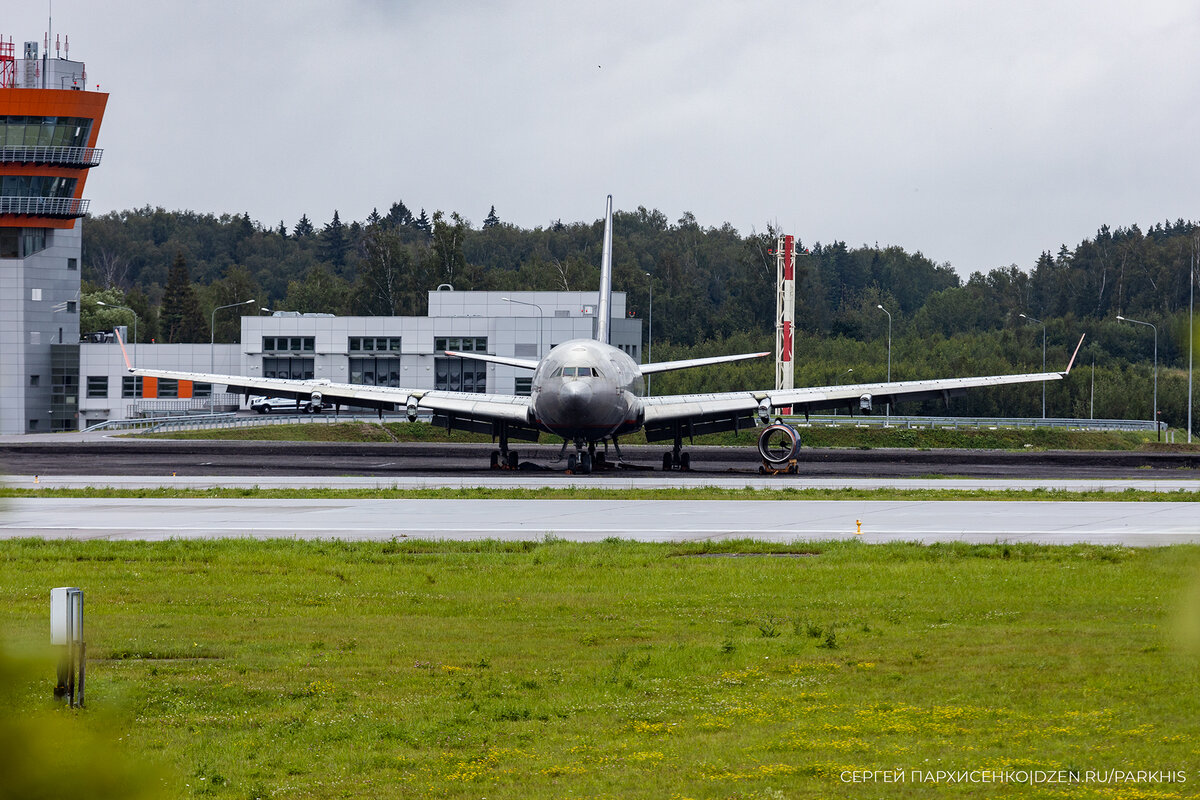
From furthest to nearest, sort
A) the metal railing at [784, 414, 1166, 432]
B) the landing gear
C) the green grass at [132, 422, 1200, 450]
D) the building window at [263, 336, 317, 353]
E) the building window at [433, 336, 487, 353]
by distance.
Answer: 1. the building window at [263, 336, 317, 353]
2. the building window at [433, 336, 487, 353]
3. the metal railing at [784, 414, 1166, 432]
4. the green grass at [132, 422, 1200, 450]
5. the landing gear

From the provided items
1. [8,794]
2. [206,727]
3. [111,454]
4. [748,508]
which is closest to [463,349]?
[111,454]

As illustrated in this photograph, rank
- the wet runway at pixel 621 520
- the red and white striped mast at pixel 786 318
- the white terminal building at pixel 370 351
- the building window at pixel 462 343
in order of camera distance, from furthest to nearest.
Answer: the building window at pixel 462 343, the white terminal building at pixel 370 351, the red and white striped mast at pixel 786 318, the wet runway at pixel 621 520

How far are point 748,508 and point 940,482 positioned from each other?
583 inches

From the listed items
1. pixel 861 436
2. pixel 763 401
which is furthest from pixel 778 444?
pixel 861 436

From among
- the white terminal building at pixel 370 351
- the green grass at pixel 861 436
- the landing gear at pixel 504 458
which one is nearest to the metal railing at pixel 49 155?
the white terminal building at pixel 370 351

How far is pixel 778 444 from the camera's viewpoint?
173 ft

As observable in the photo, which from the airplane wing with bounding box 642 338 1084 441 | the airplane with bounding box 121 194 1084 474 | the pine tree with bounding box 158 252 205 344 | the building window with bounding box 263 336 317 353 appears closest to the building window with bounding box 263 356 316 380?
the building window with bounding box 263 336 317 353

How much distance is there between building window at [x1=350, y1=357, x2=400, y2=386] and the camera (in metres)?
112

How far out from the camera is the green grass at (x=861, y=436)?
86.8 m

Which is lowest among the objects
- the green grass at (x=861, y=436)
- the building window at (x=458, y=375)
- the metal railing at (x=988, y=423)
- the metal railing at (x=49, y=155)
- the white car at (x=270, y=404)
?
the green grass at (x=861, y=436)

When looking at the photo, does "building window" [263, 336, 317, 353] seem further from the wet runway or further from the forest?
the wet runway

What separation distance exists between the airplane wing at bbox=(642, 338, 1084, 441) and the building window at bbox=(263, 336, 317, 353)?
2643 inches

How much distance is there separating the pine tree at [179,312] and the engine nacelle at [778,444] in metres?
132

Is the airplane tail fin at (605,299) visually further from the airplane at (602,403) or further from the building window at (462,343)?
the building window at (462,343)
